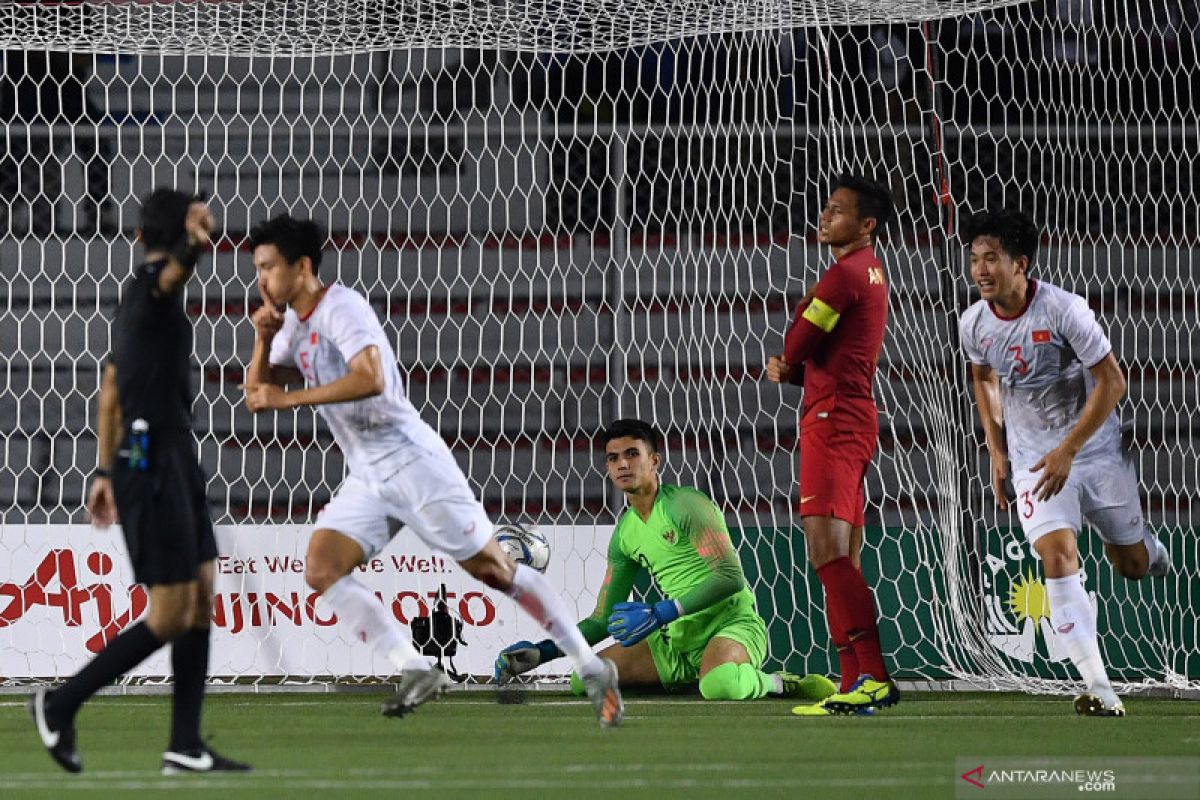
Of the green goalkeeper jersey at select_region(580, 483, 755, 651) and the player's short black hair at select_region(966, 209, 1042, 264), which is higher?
the player's short black hair at select_region(966, 209, 1042, 264)

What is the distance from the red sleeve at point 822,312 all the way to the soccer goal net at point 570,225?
2.34 metres

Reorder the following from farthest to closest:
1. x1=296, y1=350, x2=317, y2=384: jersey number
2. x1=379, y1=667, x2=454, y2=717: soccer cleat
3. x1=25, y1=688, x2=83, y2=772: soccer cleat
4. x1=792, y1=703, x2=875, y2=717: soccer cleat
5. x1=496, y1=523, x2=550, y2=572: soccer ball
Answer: x1=496, y1=523, x2=550, y2=572: soccer ball, x1=792, y1=703, x2=875, y2=717: soccer cleat, x1=296, y1=350, x2=317, y2=384: jersey number, x1=379, y1=667, x2=454, y2=717: soccer cleat, x1=25, y1=688, x2=83, y2=772: soccer cleat

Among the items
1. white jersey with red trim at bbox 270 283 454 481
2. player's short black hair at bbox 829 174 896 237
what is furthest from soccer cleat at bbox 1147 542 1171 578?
white jersey with red trim at bbox 270 283 454 481

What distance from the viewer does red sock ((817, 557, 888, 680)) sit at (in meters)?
6.27

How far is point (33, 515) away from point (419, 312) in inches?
82.8

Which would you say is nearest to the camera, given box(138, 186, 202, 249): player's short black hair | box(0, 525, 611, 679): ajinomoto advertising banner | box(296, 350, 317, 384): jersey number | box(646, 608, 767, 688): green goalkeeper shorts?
box(138, 186, 202, 249): player's short black hair

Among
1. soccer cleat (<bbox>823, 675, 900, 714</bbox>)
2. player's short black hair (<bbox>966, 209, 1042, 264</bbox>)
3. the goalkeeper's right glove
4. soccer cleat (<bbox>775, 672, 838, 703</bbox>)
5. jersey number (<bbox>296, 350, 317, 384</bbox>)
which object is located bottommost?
soccer cleat (<bbox>775, 672, 838, 703</bbox>)

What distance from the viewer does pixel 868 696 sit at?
6.31 m

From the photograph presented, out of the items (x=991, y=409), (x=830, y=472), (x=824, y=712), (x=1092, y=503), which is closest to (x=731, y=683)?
(x=824, y=712)

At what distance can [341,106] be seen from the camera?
9867mm

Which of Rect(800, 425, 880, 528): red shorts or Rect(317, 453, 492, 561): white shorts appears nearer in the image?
Rect(317, 453, 492, 561): white shorts

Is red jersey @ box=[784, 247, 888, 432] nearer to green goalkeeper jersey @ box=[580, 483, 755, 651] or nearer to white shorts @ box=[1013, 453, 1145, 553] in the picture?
white shorts @ box=[1013, 453, 1145, 553]

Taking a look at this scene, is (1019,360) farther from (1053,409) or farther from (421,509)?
(421,509)

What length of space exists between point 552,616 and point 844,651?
3.96ft
